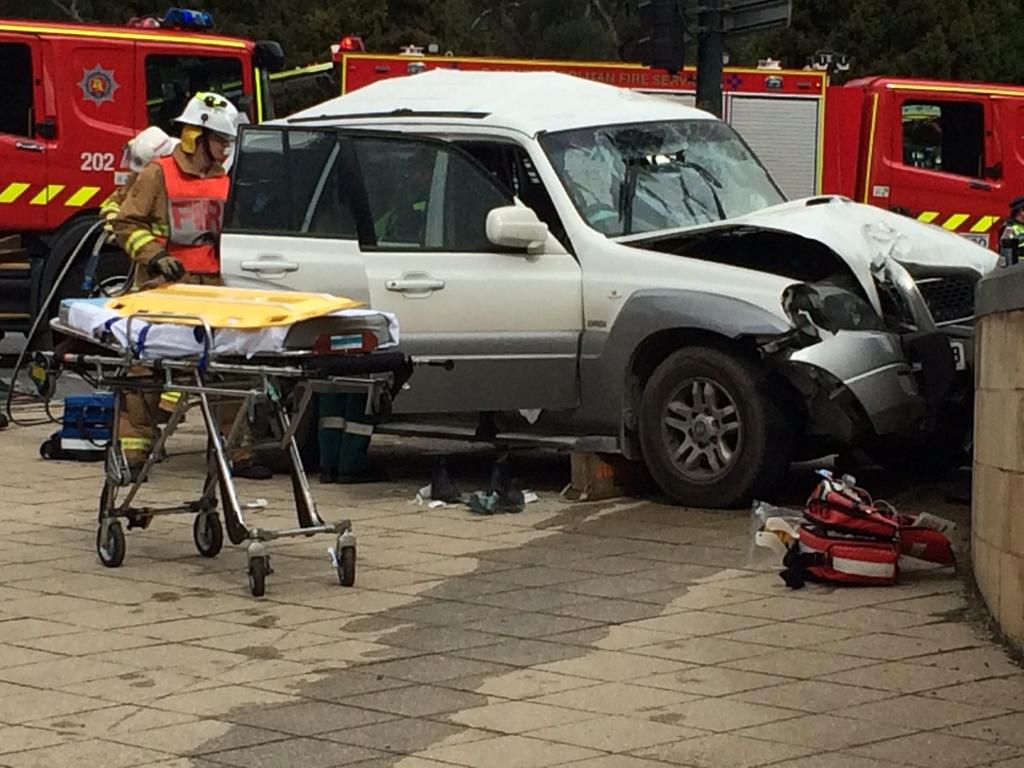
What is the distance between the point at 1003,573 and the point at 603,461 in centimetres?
327

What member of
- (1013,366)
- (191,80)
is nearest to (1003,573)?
(1013,366)

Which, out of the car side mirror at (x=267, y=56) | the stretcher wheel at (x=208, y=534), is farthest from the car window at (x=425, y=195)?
the car side mirror at (x=267, y=56)

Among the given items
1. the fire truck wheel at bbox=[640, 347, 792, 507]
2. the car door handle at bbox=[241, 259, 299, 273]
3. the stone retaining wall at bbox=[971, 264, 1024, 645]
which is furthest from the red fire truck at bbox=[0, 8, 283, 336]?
the stone retaining wall at bbox=[971, 264, 1024, 645]

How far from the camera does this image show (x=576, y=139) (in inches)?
399

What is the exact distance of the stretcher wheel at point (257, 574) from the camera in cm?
754

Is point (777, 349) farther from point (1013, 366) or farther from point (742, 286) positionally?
point (1013, 366)

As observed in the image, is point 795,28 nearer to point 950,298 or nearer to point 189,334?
point 950,298

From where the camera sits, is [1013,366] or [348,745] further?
[1013,366]

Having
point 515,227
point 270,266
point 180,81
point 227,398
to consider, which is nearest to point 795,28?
point 180,81

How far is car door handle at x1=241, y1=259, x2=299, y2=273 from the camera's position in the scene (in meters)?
10.2

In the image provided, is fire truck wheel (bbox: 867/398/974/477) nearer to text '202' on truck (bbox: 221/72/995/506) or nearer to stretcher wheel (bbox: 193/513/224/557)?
text '202' on truck (bbox: 221/72/995/506)

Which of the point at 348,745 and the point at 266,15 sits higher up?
the point at 266,15

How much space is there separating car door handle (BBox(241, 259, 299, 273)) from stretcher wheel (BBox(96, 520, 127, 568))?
227cm

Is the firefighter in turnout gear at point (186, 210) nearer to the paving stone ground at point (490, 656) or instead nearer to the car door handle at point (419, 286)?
the car door handle at point (419, 286)
